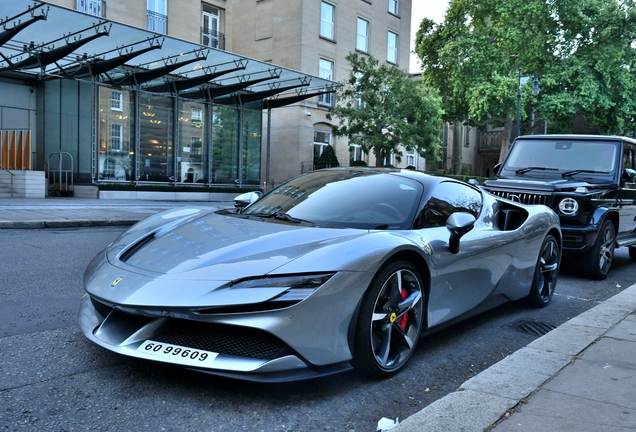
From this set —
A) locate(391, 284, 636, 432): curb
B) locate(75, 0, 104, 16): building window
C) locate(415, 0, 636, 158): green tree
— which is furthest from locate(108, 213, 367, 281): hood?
locate(415, 0, 636, 158): green tree

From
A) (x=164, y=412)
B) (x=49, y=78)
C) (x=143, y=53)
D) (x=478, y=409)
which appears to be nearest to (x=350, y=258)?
(x=478, y=409)

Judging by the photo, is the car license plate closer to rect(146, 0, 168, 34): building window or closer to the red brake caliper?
the red brake caliper

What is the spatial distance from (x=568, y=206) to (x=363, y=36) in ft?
95.9

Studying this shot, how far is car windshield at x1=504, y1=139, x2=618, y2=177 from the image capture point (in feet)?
27.4

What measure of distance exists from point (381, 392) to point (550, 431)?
92 centimetres

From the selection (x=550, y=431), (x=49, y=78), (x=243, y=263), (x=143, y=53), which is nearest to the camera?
(x=550, y=431)

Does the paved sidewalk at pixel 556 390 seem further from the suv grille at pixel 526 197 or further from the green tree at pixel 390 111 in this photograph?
the green tree at pixel 390 111

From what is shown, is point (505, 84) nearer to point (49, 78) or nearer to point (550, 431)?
point (49, 78)

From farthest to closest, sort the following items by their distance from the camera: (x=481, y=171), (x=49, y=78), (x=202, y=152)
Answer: (x=481, y=171)
(x=202, y=152)
(x=49, y=78)

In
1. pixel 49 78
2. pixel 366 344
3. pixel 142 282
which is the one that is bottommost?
pixel 366 344

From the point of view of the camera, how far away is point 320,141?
106ft

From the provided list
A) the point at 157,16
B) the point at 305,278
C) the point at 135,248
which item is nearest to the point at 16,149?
the point at 157,16

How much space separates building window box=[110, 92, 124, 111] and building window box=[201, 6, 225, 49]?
27.0 feet

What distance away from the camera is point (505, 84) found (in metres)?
29.7
